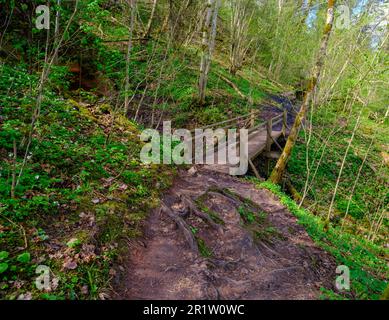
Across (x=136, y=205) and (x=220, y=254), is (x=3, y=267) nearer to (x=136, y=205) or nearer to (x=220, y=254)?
(x=136, y=205)

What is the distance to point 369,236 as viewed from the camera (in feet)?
36.9

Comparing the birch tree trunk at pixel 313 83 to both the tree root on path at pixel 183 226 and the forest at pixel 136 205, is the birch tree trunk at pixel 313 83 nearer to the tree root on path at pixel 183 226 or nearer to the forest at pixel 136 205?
the forest at pixel 136 205

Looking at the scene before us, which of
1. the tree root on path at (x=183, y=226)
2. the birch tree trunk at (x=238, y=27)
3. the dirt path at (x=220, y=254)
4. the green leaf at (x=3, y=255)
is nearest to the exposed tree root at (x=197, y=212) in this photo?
the dirt path at (x=220, y=254)

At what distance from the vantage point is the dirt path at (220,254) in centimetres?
436

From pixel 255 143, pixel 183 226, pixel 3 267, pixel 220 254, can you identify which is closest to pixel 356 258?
pixel 220 254

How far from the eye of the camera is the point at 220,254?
212 inches

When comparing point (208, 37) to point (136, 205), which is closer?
point (136, 205)

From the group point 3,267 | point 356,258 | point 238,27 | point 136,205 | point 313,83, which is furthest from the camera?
point 238,27

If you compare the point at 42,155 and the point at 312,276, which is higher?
the point at 42,155

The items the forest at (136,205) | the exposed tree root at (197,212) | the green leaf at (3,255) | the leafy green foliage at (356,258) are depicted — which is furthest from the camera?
the exposed tree root at (197,212)

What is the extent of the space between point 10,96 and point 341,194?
559 inches

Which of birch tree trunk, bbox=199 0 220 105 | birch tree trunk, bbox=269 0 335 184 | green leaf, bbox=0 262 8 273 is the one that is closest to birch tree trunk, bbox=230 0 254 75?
birch tree trunk, bbox=199 0 220 105

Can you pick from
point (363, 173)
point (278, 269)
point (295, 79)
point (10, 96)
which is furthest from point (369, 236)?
point (295, 79)

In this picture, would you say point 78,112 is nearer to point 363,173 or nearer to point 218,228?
point 218,228
